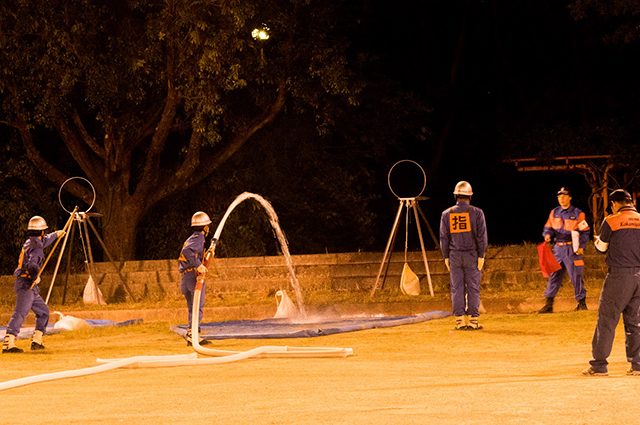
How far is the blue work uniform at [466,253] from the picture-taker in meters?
12.7

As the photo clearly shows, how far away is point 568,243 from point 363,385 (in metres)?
7.67

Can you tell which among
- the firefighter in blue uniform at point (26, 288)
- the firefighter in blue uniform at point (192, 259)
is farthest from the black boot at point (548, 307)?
the firefighter in blue uniform at point (26, 288)

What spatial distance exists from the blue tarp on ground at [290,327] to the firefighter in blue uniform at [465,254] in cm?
144

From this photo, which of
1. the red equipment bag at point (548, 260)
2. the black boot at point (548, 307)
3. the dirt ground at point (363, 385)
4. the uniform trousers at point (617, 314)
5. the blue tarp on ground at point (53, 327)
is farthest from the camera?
the black boot at point (548, 307)

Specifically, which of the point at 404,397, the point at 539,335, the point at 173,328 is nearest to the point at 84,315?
the point at 173,328

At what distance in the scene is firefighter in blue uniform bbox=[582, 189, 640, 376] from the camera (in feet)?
26.2

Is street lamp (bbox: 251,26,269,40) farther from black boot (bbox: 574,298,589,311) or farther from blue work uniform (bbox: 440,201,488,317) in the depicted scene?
black boot (bbox: 574,298,589,311)

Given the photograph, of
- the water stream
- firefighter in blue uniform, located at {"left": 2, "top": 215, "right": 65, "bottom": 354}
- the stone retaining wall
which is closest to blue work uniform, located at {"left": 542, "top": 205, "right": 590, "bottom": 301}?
the stone retaining wall

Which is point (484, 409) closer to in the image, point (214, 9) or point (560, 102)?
point (214, 9)

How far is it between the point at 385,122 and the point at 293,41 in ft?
13.3

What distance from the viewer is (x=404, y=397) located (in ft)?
23.2

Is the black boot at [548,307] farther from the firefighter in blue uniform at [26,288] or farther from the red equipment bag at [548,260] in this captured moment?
the firefighter in blue uniform at [26,288]

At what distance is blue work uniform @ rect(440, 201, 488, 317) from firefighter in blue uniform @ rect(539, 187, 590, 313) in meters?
2.11

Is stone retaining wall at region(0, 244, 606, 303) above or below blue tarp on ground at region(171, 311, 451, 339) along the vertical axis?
above
